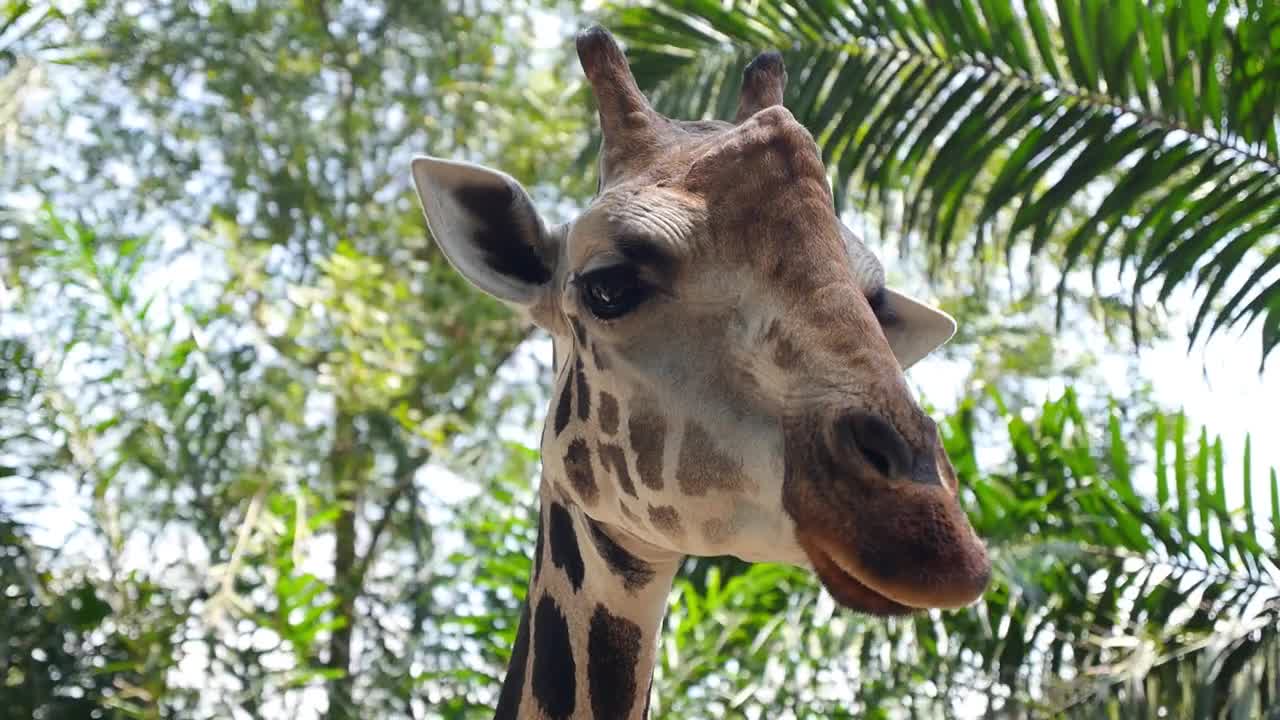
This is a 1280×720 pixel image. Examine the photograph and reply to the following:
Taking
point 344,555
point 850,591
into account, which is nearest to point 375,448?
point 344,555

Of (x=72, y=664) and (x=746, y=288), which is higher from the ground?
(x=746, y=288)

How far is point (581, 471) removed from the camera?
2.20 m

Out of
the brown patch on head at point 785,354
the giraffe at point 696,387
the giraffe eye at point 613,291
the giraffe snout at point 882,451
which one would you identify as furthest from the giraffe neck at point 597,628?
the giraffe snout at point 882,451

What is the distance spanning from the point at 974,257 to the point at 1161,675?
4.74 feet

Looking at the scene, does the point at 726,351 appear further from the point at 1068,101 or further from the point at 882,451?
the point at 1068,101

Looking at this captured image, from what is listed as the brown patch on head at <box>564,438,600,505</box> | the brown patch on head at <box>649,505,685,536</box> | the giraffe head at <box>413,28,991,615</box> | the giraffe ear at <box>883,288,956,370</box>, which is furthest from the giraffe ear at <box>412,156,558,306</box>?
the giraffe ear at <box>883,288,956,370</box>

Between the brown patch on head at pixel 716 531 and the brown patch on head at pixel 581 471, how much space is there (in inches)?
11.4

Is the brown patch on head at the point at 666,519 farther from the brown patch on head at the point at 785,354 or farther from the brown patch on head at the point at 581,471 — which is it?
the brown patch on head at the point at 785,354

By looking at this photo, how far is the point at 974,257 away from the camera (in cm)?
402

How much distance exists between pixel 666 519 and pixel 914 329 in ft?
2.43

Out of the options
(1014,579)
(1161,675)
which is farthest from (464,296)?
(1161,675)

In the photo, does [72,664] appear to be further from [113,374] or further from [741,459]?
[741,459]

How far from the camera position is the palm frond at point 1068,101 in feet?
11.8

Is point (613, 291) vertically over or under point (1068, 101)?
under
